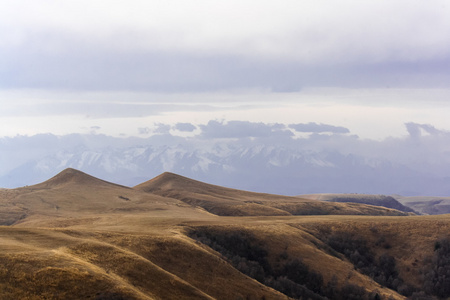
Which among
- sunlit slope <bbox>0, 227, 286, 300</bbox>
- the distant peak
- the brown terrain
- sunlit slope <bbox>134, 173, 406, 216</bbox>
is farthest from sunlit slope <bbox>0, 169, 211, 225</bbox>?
sunlit slope <bbox>0, 227, 286, 300</bbox>

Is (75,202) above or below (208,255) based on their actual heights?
below

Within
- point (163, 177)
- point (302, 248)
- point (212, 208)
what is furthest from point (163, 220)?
point (163, 177)

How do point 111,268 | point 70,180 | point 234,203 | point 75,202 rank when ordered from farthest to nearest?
point 70,180 < point 234,203 < point 75,202 < point 111,268

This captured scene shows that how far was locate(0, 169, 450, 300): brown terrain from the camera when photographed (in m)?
38.9

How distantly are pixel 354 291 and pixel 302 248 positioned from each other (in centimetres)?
1088

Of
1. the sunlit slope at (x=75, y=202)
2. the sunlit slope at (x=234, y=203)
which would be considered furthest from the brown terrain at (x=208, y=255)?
the sunlit slope at (x=234, y=203)

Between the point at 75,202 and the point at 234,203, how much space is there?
37.8m

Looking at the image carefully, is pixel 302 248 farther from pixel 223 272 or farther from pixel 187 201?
pixel 187 201

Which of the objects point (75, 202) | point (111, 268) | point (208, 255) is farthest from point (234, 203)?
point (111, 268)

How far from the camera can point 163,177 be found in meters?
159

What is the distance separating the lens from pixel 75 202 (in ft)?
360

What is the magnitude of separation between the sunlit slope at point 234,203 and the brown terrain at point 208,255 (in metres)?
5.10

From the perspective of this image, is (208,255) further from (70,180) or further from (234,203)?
(70,180)

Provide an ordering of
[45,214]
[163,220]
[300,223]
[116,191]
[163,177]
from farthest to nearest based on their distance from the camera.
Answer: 1. [163,177]
2. [116,191]
3. [45,214]
4. [300,223]
5. [163,220]
